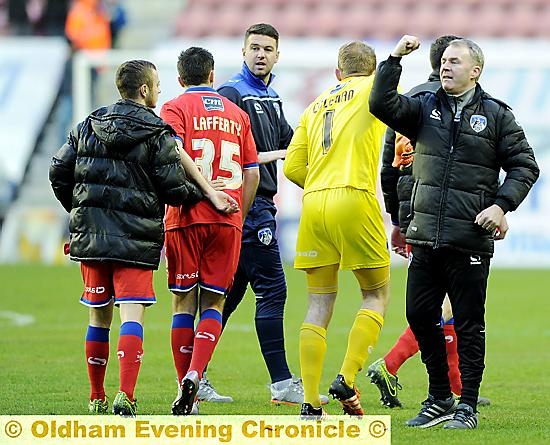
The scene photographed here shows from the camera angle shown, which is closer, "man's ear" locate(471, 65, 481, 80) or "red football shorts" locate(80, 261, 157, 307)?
"man's ear" locate(471, 65, 481, 80)

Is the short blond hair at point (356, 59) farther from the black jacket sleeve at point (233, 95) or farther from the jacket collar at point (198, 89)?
the black jacket sleeve at point (233, 95)

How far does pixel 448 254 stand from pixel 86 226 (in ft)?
6.28

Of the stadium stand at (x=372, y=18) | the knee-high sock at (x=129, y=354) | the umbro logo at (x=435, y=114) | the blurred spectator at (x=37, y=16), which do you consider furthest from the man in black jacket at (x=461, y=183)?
the blurred spectator at (x=37, y=16)

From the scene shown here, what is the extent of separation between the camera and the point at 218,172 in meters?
7.03

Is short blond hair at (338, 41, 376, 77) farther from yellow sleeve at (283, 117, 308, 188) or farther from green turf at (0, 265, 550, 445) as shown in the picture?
green turf at (0, 265, 550, 445)

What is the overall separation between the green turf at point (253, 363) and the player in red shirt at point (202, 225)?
0.53 m

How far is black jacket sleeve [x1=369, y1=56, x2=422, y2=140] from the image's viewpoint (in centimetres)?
624

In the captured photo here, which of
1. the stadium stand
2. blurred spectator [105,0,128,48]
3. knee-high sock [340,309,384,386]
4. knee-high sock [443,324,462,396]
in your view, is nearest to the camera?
knee-high sock [340,309,384,386]

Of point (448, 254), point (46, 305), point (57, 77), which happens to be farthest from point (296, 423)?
point (57, 77)

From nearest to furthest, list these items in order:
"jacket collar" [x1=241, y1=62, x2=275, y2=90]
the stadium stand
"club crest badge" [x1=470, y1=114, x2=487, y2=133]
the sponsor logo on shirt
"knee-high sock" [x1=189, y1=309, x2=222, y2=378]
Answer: "club crest badge" [x1=470, y1=114, x2=487, y2=133] < "knee-high sock" [x1=189, y1=309, x2=222, y2=378] < the sponsor logo on shirt < "jacket collar" [x1=241, y1=62, x2=275, y2=90] < the stadium stand

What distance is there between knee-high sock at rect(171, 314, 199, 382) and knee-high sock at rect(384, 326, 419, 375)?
137cm

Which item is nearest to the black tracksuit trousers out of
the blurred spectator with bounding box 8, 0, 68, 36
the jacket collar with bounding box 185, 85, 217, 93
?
the jacket collar with bounding box 185, 85, 217, 93

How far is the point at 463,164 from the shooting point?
20.8 feet

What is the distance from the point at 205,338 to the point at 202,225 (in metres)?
0.63
